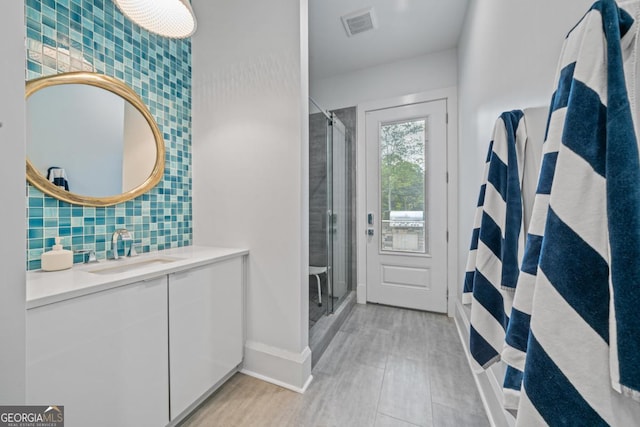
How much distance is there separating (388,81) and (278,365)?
2987 millimetres

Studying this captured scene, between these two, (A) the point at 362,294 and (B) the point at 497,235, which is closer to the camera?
(B) the point at 497,235

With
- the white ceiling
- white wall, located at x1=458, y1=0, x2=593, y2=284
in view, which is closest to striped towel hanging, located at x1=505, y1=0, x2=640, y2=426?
white wall, located at x1=458, y1=0, x2=593, y2=284

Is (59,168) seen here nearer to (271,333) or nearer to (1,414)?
(1,414)

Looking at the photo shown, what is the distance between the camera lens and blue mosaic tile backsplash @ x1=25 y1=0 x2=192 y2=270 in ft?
3.92

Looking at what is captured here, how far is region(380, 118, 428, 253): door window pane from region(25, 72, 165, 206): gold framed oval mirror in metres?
2.21

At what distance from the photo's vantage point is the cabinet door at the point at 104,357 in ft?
2.73

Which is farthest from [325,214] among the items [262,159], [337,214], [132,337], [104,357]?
[104,357]

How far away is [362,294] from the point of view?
301 centimetres

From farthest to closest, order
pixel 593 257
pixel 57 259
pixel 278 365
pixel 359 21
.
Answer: pixel 359 21 → pixel 278 365 → pixel 57 259 → pixel 593 257

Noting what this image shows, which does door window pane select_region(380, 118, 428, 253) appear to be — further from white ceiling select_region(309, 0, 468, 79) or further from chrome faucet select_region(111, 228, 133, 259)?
chrome faucet select_region(111, 228, 133, 259)

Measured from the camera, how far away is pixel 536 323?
1.66 feet

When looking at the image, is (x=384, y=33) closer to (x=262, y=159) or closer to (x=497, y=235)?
(x=262, y=159)

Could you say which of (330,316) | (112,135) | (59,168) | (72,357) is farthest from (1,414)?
(330,316)

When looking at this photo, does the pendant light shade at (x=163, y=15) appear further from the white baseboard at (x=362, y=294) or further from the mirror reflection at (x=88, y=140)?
the white baseboard at (x=362, y=294)
